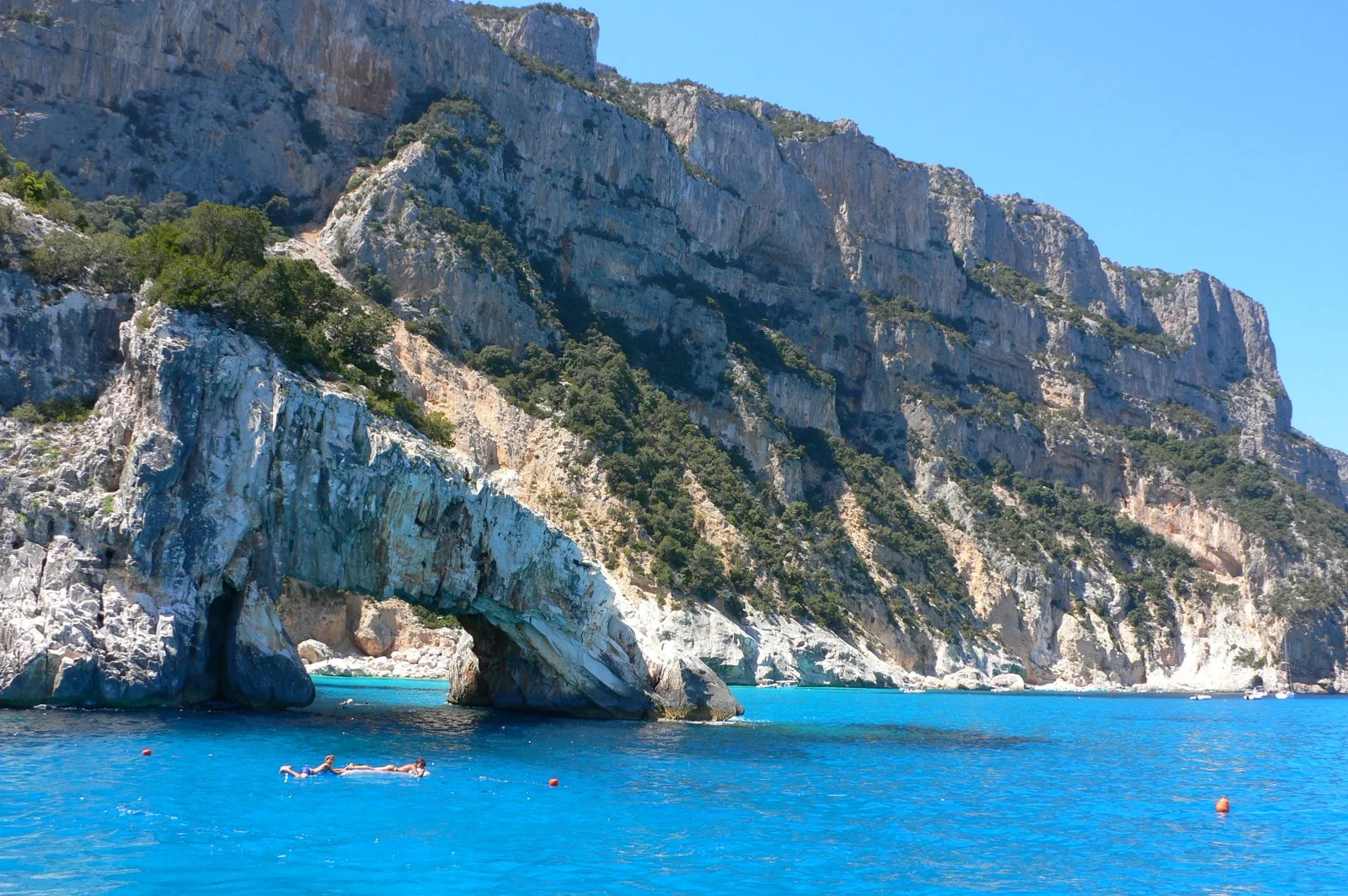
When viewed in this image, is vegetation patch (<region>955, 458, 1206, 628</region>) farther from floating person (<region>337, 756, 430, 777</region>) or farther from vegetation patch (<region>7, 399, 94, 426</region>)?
floating person (<region>337, 756, 430, 777</region>)

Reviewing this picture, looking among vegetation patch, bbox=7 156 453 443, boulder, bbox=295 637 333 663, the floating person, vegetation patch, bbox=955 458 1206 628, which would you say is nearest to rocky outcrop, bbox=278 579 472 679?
boulder, bbox=295 637 333 663

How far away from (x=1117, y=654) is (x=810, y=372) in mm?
33146

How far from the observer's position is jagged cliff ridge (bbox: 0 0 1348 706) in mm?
69562

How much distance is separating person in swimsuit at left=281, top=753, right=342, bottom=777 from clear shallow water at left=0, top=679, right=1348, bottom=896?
1.12ft

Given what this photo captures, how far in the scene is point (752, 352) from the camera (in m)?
94.4

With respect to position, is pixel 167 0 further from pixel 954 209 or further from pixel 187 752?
pixel 954 209

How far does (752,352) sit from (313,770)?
7406cm

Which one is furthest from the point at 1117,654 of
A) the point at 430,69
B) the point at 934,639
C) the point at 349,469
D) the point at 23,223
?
the point at 23,223

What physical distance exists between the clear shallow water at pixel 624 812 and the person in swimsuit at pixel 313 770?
1.12ft

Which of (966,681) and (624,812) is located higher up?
(966,681)

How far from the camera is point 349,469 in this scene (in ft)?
112

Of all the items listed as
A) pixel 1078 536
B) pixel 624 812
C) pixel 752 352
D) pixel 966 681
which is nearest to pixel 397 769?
pixel 624 812

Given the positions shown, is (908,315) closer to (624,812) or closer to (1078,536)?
(1078,536)

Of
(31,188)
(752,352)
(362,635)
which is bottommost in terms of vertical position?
(362,635)
